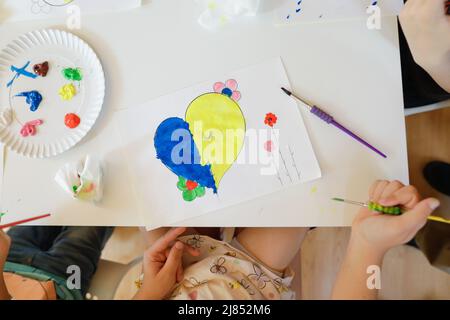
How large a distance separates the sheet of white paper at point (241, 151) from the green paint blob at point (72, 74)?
5.0 inches

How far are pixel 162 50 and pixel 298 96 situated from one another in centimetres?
26

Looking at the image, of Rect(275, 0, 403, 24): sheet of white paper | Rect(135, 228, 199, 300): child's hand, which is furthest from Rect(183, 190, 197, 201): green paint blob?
Rect(275, 0, 403, 24): sheet of white paper

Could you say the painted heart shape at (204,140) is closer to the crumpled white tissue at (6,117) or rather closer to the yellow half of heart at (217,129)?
the yellow half of heart at (217,129)

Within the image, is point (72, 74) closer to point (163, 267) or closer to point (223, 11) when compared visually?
point (223, 11)

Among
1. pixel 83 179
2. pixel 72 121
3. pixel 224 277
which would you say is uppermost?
pixel 72 121

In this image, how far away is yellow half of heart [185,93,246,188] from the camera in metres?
0.61

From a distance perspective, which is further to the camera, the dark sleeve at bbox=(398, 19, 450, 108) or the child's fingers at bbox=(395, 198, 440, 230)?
the dark sleeve at bbox=(398, 19, 450, 108)

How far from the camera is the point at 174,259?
0.72 meters

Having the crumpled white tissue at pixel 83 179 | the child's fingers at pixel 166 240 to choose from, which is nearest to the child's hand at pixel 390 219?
the child's fingers at pixel 166 240

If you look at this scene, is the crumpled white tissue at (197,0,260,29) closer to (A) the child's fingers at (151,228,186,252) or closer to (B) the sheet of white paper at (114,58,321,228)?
(B) the sheet of white paper at (114,58,321,228)

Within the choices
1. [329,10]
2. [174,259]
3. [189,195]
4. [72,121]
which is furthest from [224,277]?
[329,10]

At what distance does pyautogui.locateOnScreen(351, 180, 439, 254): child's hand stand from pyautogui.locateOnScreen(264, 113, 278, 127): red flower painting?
20cm

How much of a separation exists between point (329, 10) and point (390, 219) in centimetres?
37
